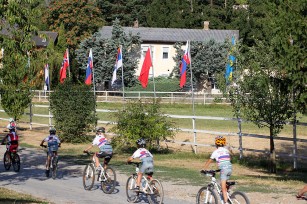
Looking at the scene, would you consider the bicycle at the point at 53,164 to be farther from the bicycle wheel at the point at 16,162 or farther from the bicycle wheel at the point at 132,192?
the bicycle wheel at the point at 132,192

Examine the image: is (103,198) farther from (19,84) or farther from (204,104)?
(204,104)

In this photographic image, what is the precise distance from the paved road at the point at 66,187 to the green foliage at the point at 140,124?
13.8 feet

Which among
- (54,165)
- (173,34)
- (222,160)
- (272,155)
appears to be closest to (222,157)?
(222,160)

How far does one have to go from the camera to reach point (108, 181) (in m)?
19.1

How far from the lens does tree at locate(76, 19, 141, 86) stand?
→ 260ft

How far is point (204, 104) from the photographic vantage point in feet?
205

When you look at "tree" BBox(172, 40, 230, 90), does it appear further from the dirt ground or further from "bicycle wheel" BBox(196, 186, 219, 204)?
"bicycle wheel" BBox(196, 186, 219, 204)

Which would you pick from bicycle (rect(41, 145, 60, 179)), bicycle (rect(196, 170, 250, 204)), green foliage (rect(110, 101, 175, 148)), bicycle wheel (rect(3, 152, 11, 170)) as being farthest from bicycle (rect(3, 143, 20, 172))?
bicycle (rect(196, 170, 250, 204))

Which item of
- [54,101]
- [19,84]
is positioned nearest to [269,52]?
[54,101]

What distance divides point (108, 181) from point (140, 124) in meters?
11.7

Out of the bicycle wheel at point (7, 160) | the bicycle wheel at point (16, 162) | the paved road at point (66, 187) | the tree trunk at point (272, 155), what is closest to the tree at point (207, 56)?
the paved road at point (66, 187)

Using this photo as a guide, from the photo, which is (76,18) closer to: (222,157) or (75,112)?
(75,112)

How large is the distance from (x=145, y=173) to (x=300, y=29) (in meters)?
5.80

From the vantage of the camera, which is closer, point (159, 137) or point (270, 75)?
point (270, 75)
